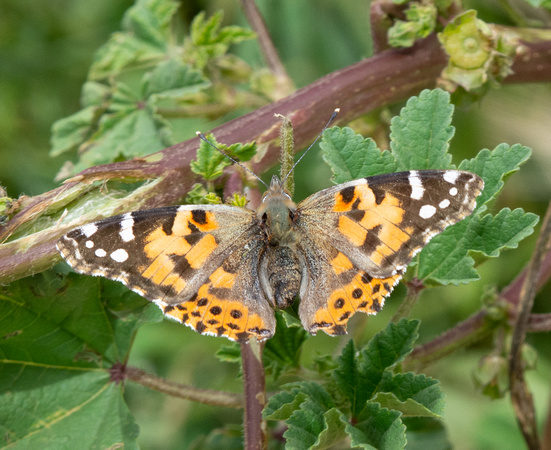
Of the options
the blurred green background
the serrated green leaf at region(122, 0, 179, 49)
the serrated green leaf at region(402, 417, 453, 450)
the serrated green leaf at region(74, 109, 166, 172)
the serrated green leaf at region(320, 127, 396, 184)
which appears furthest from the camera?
the blurred green background

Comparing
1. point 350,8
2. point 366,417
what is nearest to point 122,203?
point 366,417

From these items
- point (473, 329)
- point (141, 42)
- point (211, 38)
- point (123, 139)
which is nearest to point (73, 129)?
point (123, 139)

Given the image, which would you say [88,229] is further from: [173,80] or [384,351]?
[173,80]

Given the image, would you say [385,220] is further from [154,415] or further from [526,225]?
[154,415]

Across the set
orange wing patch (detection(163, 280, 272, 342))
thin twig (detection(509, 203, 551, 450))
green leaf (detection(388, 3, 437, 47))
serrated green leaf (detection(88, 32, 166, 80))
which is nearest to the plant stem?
orange wing patch (detection(163, 280, 272, 342))

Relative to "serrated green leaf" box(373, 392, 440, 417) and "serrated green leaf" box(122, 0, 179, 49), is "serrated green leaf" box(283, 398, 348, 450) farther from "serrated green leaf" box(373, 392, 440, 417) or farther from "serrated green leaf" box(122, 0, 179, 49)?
"serrated green leaf" box(122, 0, 179, 49)

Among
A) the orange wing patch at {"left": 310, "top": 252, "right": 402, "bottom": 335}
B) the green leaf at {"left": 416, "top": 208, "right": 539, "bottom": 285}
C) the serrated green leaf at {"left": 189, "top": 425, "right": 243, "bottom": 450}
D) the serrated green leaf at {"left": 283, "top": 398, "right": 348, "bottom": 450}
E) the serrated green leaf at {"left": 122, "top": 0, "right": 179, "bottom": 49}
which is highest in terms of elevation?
the serrated green leaf at {"left": 122, "top": 0, "right": 179, "bottom": 49}
